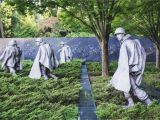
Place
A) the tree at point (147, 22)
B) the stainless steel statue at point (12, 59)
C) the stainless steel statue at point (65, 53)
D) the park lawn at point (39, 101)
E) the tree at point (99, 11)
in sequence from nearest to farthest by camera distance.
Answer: the park lawn at point (39, 101) → the tree at point (99, 11) → the stainless steel statue at point (12, 59) → the tree at point (147, 22) → the stainless steel statue at point (65, 53)

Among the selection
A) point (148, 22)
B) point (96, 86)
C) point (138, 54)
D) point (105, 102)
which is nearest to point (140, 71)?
point (138, 54)

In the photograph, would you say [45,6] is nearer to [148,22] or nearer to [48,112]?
[148,22]

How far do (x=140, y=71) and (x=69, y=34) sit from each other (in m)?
33.2

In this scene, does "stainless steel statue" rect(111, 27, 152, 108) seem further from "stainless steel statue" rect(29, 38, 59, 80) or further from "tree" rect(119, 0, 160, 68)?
"tree" rect(119, 0, 160, 68)

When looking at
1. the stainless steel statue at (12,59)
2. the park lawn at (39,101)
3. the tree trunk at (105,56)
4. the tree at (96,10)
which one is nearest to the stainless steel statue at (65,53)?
the stainless steel statue at (12,59)

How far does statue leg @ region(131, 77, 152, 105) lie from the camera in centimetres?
1158

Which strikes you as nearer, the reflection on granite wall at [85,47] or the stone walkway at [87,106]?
the stone walkway at [87,106]

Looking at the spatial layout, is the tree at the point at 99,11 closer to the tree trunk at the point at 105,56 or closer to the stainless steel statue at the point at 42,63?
the tree trunk at the point at 105,56

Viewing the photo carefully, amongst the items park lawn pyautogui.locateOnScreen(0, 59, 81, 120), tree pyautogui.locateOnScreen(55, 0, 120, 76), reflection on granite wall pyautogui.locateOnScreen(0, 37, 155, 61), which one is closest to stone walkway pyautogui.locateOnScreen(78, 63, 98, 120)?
park lawn pyautogui.locateOnScreen(0, 59, 81, 120)

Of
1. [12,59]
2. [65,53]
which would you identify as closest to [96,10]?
[12,59]

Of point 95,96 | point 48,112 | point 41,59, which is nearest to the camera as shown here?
point 48,112

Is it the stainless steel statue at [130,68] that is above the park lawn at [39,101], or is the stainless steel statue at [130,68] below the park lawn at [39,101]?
above

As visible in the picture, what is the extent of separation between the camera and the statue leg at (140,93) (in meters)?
11.6

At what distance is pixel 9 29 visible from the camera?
155ft
